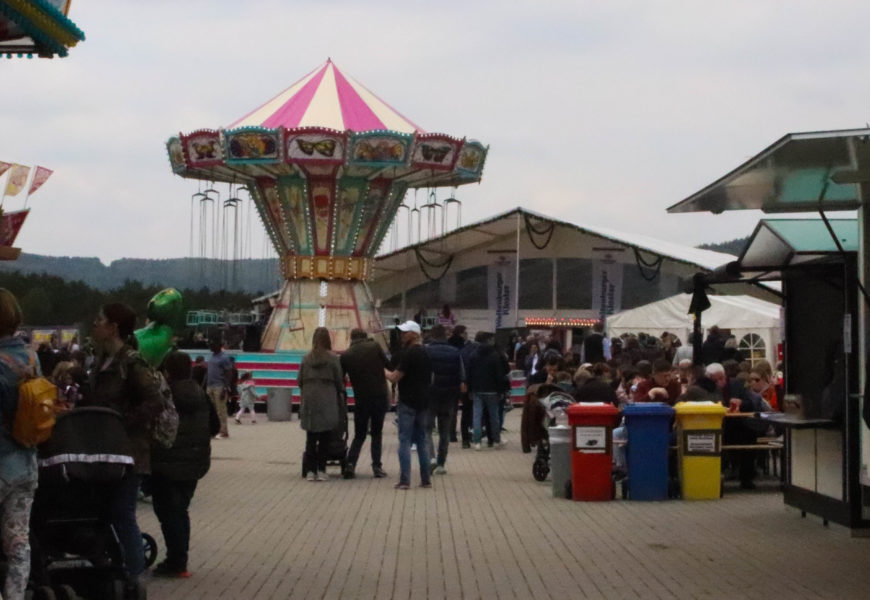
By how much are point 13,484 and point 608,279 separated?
43482 millimetres

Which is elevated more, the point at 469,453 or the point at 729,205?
the point at 729,205

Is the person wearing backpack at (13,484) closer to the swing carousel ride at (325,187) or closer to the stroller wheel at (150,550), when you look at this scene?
the stroller wheel at (150,550)

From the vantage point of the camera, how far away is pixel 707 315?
31219 millimetres

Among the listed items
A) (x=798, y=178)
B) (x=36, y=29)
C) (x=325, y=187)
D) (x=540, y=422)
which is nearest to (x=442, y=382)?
(x=540, y=422)

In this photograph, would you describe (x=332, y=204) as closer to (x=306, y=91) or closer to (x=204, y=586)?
(x=306, y=91)

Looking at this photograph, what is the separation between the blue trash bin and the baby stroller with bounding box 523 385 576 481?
1789 mm

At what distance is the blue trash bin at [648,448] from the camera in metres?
15.4

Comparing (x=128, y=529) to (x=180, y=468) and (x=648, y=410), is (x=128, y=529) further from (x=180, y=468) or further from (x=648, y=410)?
(x=648, y=410)

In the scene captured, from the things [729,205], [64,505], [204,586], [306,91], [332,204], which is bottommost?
[204,586]

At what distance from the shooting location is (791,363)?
13602 millimetres

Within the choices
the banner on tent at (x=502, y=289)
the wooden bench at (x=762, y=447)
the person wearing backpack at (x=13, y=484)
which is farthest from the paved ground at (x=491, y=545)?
the banner on tent at (x=502, y=289)

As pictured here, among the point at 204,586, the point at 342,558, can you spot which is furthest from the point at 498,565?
the point at 204,586

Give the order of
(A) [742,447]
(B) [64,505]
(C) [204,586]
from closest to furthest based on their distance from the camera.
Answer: (B) [64,505] → (C) [204,586] → (A) [742,447]

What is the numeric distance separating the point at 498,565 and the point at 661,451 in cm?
487
